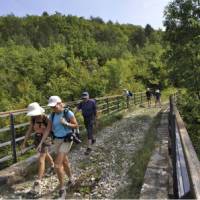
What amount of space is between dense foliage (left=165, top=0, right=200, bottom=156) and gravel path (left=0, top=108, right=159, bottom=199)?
10.8 m

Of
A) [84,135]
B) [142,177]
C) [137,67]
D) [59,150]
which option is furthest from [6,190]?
[137,67]

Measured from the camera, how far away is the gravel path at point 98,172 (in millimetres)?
7097

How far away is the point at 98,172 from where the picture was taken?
27.8ft

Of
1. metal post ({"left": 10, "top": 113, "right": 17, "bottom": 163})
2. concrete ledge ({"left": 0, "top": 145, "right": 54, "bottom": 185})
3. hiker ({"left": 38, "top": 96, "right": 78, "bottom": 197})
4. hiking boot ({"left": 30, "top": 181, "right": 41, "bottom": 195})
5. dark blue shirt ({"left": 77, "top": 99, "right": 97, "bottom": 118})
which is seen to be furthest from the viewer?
dark blue shirt ({"left": 77, "top": 99, "right": 97, "bottom": 118})

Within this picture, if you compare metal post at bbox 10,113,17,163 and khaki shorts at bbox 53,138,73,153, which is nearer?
khaki shorts at bbox 53,138,73,153

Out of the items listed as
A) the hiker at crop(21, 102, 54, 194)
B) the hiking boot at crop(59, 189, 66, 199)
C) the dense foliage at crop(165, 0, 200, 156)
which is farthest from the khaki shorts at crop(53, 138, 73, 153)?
the dense foliage at crop(165, 0, 200, 156)

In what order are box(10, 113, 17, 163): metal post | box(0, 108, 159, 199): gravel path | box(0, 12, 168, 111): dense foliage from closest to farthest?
box(0, 108, 159, 199): gravel path, box(10, 113, 17, 163): metal post, box(0, 12, 168, 111): dense foliage

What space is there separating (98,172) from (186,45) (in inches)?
688

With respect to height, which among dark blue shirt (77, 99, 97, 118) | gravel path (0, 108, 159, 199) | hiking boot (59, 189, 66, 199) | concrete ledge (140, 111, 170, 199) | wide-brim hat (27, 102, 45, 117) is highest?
wide-brim hat (27, 102, 45, 117)

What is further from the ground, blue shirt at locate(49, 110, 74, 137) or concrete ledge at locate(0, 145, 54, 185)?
blue shirt at locate(49, 110, 74, 137)

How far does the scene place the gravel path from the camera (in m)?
7.10

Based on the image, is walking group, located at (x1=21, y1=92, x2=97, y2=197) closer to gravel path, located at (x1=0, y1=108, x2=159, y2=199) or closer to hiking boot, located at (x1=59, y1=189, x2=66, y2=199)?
hiking boot, located at (x1=59, y1=189, x2=66, y2=199)

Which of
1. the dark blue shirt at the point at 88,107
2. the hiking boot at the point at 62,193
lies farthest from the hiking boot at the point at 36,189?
the dark blue shirt at the point at 88,107

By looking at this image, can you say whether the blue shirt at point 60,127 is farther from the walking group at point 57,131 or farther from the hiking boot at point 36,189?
the hiking boot at point 36,189
